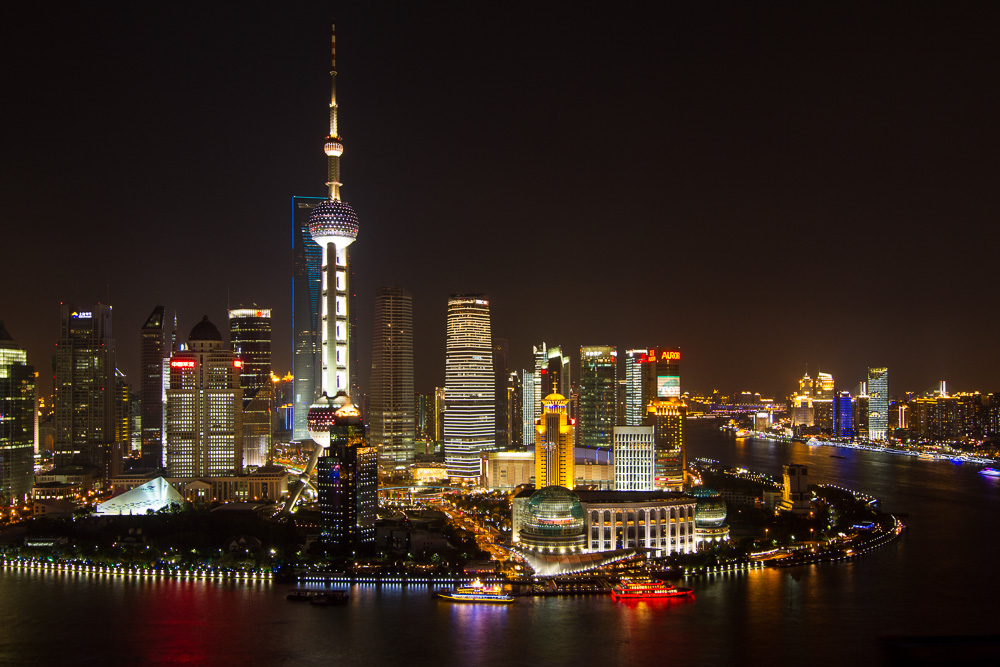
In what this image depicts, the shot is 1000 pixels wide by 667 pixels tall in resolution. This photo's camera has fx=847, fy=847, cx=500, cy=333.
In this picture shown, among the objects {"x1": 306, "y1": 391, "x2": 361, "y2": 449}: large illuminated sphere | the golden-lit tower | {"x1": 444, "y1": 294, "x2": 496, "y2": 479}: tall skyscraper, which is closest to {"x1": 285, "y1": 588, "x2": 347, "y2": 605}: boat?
{"x1": 306, "y1": 391, "x2": 361, "y2": 449}: large illuminated sphere

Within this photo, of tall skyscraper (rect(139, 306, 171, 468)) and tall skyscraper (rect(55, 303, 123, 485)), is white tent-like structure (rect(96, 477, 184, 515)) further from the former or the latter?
tall skyscraper (rect(139, 306, 171, 468))

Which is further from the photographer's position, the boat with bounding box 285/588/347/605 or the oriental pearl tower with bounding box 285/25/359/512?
the oriental pearl tower with bounding box 285/25/359/512

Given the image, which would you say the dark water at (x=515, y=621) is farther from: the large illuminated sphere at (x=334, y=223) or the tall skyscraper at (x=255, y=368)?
the tall skyscraper at (x=255, y=368)

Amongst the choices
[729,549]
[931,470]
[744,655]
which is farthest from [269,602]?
[931,470]

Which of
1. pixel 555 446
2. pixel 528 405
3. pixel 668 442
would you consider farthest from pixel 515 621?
pixel 528 405

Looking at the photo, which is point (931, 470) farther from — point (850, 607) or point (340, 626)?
point (340, 626)
